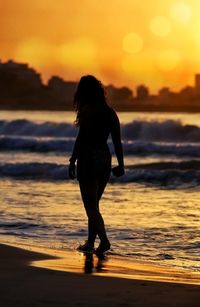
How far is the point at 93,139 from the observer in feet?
23.8

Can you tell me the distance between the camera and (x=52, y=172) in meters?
19.3

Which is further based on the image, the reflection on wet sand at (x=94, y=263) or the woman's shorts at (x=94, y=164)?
the woman's shorts at (x=94, y=164)

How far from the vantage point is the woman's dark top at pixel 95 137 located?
7227 millimetres

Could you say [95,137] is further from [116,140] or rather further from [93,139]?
[116,140]

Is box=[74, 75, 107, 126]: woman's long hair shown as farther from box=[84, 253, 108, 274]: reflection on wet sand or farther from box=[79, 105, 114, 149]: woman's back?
box=[84, 253, 108, 274]: reflection on wet sand

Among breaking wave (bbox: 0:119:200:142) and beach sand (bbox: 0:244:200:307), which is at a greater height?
beach sand (bbox: 0:244:200:307)

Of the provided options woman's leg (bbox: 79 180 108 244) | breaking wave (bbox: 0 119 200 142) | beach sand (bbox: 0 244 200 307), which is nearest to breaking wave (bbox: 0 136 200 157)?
breaking wave (bbox: 0 119 200 142)

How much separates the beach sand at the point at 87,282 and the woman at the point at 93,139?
66 cm

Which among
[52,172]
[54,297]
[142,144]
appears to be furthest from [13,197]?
[142,144]

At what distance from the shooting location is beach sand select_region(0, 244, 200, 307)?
4957 mm

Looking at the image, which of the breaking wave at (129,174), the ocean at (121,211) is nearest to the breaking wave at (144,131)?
the ocean at (121,211)

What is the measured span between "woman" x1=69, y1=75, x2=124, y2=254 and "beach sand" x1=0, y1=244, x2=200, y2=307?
25.8 inches

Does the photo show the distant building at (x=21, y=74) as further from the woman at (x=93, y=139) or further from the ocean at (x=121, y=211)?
the woman at (x=93, y=139)

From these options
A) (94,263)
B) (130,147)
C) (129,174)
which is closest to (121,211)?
(94,263)
